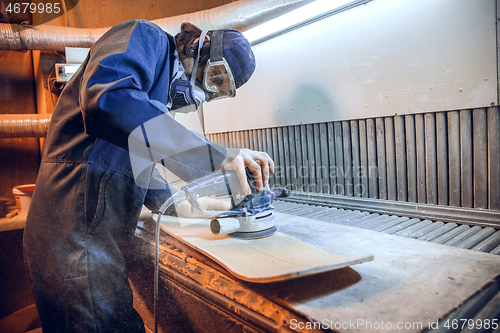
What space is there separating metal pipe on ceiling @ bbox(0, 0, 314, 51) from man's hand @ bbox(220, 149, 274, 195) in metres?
1.27

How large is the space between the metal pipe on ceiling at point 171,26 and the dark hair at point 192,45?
80 centimetres

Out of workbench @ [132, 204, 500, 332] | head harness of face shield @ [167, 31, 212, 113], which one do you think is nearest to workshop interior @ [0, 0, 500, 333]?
workbench @ [132, 204, 500, 332]

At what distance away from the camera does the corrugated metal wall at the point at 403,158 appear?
1.44 metres

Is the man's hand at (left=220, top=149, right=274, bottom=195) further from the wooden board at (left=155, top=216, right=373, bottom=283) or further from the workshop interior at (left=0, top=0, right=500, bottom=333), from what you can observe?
the wooden board at (left=155, top=216, right=373, bottom=283)

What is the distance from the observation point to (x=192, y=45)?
1.29 meters

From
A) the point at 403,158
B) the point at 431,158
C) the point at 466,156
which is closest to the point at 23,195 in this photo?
the point at 403,158

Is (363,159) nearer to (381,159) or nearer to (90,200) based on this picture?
(381,159)

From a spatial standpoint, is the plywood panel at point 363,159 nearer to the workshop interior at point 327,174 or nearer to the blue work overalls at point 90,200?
the workshop interior at point 327,174

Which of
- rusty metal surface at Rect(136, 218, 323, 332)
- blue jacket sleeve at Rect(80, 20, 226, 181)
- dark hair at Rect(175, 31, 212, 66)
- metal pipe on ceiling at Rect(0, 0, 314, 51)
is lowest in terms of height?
rusty metal surface at Rect(136, 218, 323, 332)

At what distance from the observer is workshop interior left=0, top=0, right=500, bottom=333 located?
78 cm

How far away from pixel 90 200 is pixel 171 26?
1920 mm

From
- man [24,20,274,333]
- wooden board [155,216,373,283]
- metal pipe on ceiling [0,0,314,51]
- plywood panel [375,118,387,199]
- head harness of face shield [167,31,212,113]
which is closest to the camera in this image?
wooden board [155,216,373,283]

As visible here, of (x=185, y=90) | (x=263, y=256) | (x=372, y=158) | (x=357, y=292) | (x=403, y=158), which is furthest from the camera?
(x=372, y=158)

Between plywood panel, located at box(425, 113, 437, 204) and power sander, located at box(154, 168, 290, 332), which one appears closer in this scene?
power sander, located at box(154, 168, 290, 332)
